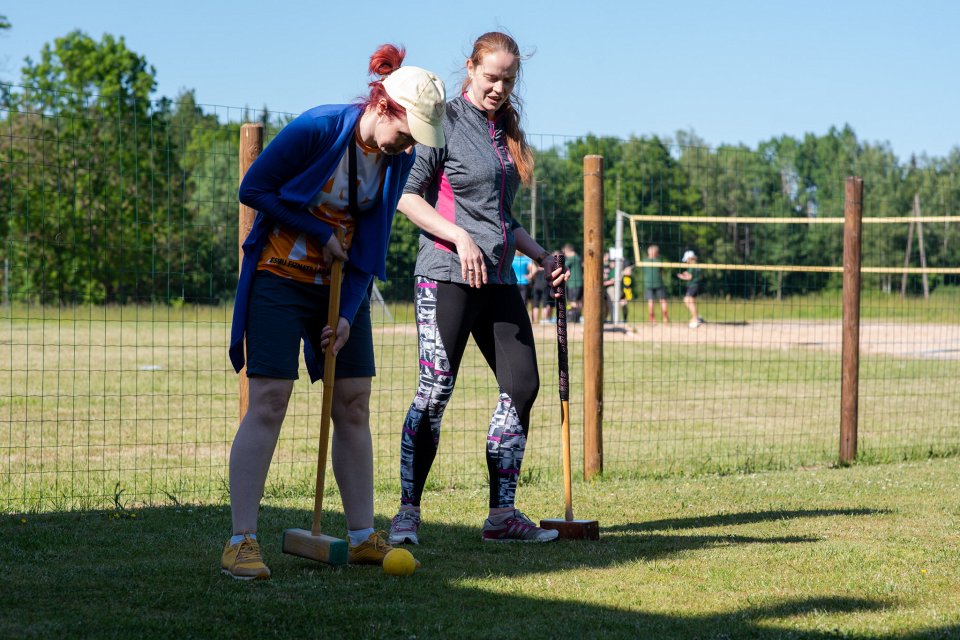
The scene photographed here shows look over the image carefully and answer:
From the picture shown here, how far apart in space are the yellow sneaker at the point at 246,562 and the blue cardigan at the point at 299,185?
65 cm

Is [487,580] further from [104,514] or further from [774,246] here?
[774,246]

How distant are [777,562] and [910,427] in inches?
222

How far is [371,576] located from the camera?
3971 millimetres

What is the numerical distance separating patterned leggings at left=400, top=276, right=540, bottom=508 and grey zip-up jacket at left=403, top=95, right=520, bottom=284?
94 mm

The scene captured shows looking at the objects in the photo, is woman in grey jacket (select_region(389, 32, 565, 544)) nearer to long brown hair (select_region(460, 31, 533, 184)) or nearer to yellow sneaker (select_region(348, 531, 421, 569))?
long brown hair (select_region(460, 31, 533, 184))

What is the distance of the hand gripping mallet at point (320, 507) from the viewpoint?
3918 millimetres

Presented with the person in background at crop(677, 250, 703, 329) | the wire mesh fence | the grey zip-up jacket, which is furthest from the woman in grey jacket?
the person in background at crop(677, 250, 703, 329)

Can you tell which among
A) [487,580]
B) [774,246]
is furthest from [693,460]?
[774,246]

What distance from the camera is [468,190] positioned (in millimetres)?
4613

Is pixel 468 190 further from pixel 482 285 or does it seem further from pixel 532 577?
pixel 532 577

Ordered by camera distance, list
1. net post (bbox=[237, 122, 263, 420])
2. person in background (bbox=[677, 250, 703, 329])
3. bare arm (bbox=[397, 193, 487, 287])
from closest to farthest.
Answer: bare arm (bbox=[397, 193, 487, 287]), net post (bbox=[237, 122, 263, 420]), person in background (bbox=[677, 250, 703, 329])

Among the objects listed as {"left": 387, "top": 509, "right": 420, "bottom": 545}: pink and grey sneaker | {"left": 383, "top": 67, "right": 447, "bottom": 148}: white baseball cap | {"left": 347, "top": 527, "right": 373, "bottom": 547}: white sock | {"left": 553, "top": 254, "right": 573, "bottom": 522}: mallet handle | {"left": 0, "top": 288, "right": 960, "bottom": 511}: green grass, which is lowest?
{"left": 0, "top": 288, "right": 960, "bottom": 511}: green grass

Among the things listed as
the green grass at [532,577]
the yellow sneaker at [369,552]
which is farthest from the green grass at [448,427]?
the yellow sneaker at [369,552]

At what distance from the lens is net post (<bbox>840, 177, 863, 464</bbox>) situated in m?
7.63
